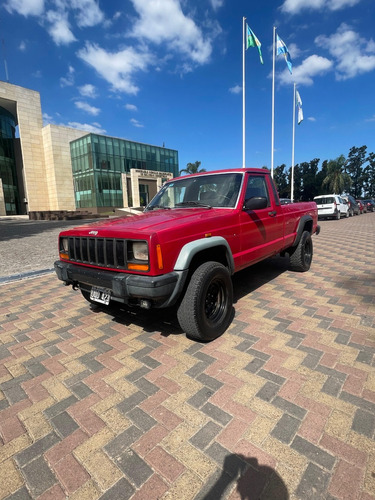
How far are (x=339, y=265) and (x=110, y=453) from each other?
618cm

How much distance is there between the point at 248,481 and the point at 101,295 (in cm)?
215

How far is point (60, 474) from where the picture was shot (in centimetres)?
157

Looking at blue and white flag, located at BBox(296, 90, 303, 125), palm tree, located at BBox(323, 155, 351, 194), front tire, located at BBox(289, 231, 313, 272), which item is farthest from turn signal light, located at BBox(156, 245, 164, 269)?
palm tree, located at BBox(323, 155, 351, 194)

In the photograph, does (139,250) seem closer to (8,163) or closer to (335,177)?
(8,163)

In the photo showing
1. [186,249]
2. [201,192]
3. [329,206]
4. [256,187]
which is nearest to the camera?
[186,249]

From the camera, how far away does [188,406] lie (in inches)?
81.5

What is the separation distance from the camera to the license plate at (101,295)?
288 centimetres

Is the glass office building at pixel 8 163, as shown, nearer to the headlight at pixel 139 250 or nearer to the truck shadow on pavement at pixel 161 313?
the truck shadow on pavement at pixel 161 313

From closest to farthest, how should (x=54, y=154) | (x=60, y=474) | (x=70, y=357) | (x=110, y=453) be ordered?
1. (x=60, y=474)
2. (x=110, y=453)
3. (x=70, y=357)
4. (x=54, y=154)

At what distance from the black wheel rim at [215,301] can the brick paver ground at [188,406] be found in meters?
0.30

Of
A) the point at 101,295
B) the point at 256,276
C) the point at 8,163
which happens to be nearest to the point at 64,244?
the point at 101,295

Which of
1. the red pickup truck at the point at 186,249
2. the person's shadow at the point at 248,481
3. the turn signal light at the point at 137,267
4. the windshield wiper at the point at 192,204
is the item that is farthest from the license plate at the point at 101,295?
the person's shadow at the point at 248,481

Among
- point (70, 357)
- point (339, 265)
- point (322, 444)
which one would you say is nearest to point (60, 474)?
point (70, 357)

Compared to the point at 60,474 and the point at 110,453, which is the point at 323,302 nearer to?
the point at 110,453
